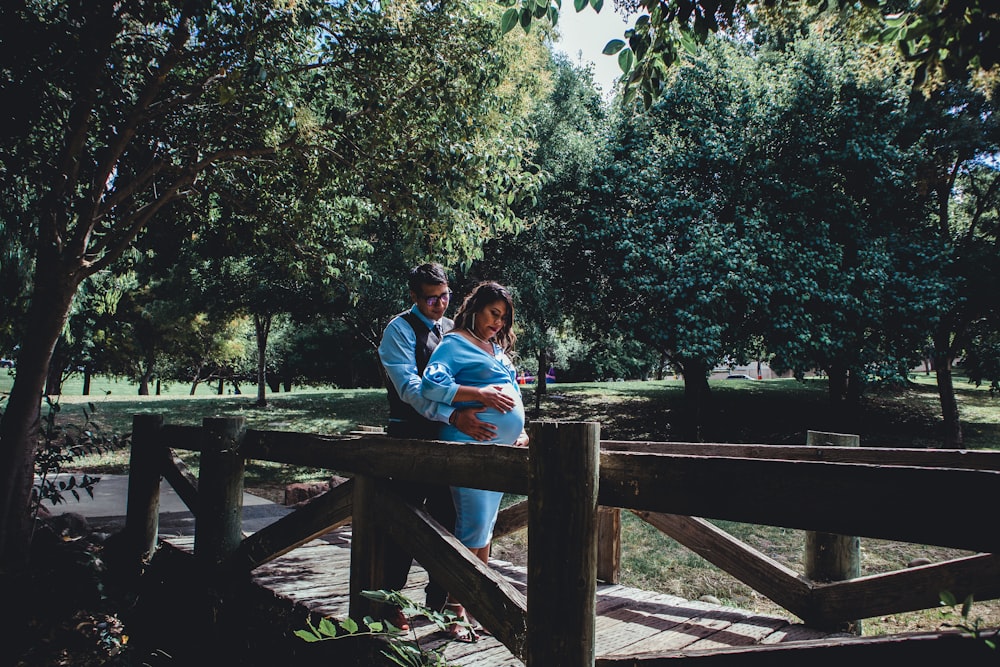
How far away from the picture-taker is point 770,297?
13.6 metres

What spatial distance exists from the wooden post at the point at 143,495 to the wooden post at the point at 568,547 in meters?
3.88

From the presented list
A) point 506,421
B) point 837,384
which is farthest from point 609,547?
Result: point 837,384

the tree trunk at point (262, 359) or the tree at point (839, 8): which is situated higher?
the tree at point (839, 8)

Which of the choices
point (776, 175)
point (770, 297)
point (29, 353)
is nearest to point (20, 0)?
point (29, 353)

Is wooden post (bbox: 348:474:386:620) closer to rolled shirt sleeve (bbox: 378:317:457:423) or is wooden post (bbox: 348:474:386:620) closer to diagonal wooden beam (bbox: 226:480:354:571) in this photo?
diagonal wooden beam (bbox: 226:480:354:571)

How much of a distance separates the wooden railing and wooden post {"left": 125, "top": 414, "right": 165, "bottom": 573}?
0.49 m

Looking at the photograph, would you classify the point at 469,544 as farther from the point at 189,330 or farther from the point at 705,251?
the point at 189,330

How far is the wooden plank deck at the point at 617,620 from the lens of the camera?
11.3ft

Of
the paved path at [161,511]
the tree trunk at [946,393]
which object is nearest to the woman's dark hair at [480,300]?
the paved path at [161,511]

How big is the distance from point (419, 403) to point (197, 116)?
5.73m

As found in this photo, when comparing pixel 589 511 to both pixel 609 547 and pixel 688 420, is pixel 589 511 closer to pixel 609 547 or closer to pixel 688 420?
pixel 609 547

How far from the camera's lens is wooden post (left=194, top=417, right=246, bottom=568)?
444 centimetres

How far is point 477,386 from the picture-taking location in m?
3.46

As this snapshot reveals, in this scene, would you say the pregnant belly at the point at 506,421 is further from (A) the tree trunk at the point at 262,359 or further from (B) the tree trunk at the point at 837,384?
(A) the tree trunk at the point at 262,359
